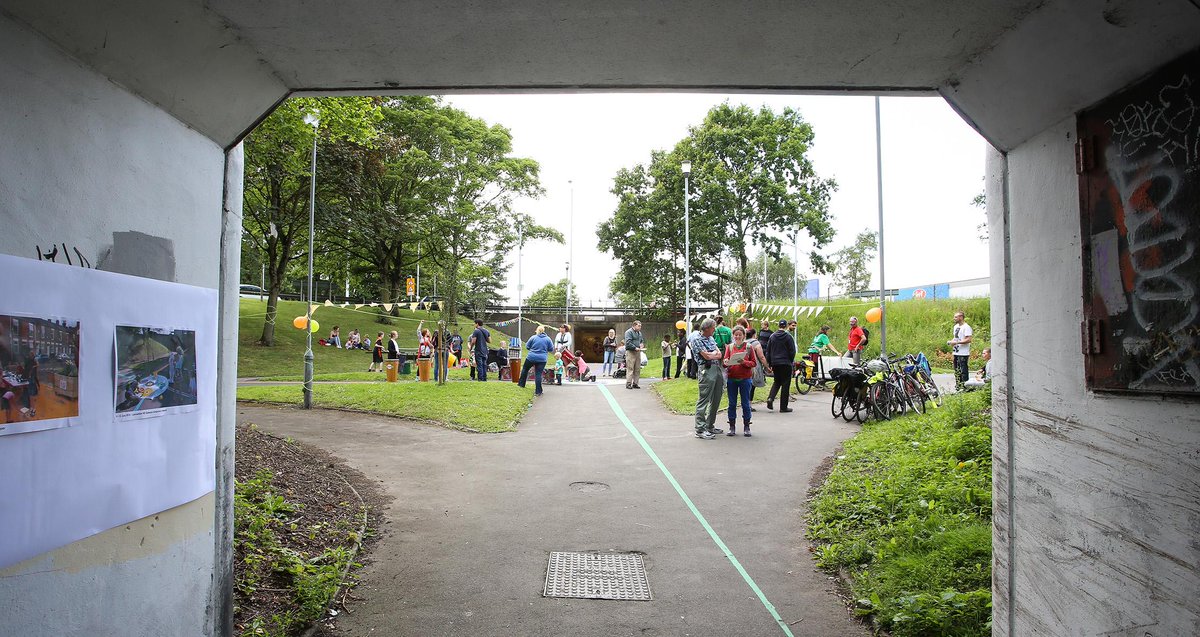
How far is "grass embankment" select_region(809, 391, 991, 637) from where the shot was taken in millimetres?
4004

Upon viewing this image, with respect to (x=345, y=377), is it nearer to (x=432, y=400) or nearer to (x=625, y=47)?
(x=432, y=400)

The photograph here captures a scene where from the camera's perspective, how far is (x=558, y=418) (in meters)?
13.1

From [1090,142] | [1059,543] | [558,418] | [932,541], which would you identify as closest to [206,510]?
[1059,543]

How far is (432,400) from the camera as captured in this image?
1355cm

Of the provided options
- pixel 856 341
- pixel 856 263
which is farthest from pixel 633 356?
pixel 856 263

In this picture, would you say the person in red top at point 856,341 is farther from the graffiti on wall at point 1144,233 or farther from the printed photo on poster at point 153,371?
the printed photo on poster at point 153,371

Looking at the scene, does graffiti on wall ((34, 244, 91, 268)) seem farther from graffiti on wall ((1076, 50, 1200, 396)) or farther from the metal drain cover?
graffiti on wall ((1076, 50, 1200, 396))

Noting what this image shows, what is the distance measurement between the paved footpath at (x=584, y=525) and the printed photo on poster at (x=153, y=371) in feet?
5.99

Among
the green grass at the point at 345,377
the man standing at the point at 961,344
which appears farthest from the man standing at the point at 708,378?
the green grass at the point at 345,377

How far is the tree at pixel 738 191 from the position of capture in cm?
3959

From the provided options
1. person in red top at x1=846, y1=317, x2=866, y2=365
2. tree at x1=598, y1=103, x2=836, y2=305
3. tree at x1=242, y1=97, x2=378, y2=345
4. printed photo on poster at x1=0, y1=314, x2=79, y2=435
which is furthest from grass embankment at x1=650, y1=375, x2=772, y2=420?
tree at x1=598, y1=103, x2=836, y2=305

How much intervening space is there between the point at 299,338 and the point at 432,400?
74.7 feet

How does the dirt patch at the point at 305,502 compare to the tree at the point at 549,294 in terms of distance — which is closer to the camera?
the dirt patch at the point at 305,502

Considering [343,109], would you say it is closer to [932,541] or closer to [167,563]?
[167,563]
